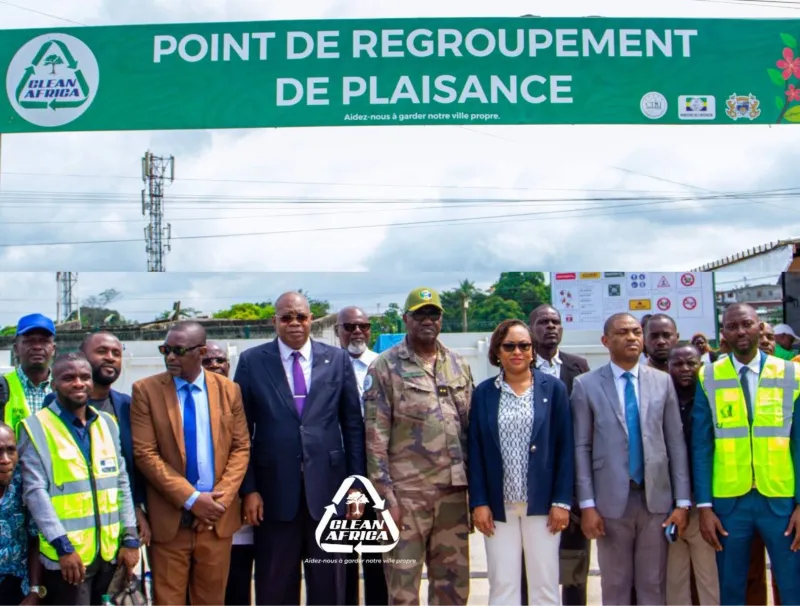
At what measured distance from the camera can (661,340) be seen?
5.19 metres

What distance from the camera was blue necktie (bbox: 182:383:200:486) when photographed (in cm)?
421

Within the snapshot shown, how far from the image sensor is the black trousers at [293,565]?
4340mm

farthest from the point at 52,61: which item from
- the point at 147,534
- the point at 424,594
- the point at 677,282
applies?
the point at 677,282

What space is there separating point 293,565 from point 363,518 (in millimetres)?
476

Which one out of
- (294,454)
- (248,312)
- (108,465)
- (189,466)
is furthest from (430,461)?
(248,312)

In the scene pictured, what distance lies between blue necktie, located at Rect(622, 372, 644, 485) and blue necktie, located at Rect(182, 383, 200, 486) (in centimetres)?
246

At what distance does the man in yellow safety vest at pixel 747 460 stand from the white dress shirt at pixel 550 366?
3.52 feet

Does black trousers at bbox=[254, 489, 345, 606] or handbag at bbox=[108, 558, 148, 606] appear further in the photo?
black trousers at bbox=[254, 489, 345, 606]

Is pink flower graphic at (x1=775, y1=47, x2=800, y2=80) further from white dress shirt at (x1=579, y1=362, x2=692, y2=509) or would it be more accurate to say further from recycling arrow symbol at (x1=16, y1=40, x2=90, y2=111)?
recycling arrow symbol at (x1=16, y1=40, x2=90, y2=111)

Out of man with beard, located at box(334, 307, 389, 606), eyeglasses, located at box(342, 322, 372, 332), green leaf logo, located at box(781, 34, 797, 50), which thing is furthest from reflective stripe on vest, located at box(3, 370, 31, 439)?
green leaf logo, located at box(781, 34, 797, 50)

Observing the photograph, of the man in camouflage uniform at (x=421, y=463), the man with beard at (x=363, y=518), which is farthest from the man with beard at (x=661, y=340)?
the man with beard at (x=363, y=518)

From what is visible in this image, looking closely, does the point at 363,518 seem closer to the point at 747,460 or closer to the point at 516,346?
the point at 516,346

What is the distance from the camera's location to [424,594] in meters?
5.66

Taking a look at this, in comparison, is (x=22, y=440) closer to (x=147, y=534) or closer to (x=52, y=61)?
(x=147, y=534)
